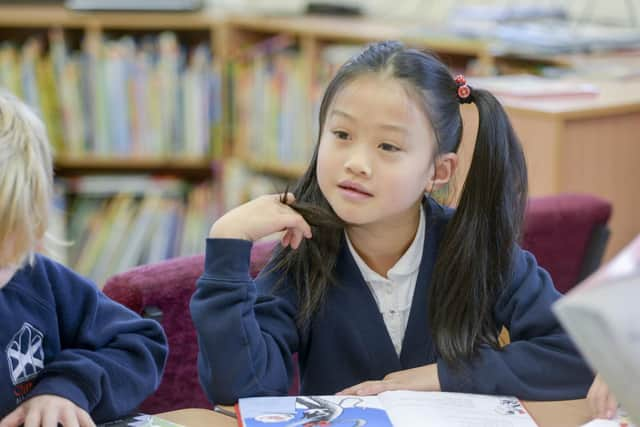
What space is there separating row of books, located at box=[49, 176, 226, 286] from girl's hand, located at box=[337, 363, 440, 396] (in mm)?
2304

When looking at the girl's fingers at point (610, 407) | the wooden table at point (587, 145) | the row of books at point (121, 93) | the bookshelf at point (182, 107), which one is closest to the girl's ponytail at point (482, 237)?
the girl's fingers at point (610, 407)

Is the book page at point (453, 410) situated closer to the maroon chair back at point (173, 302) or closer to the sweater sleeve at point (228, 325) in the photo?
the sweater sleeve at point (228, 325)

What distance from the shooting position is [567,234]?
1.79 m

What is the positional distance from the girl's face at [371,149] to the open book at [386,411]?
248 millimetres

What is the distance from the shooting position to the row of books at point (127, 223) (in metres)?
3.44

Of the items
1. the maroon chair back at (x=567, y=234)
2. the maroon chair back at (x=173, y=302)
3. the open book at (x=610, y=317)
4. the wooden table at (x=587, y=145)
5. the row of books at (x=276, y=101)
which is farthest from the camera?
the row of books at (x=276, y=101)

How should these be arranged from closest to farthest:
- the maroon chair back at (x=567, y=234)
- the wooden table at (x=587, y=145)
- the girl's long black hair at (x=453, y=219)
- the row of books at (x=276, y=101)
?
the girl's long black hair at (x=453, y=219) → the maroon chair back at (x=567, y=234) → the wooden table at (x=587, y=145) → the row of books at (x=276, y=101)

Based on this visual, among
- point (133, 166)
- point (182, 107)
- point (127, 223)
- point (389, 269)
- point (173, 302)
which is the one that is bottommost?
point (127, 223)

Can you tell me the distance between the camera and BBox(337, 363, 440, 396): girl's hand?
3.73 ft

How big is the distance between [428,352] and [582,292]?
67 centimetres

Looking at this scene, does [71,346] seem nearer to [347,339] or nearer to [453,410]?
[347,339]

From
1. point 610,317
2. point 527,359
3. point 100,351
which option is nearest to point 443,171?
point 527,359

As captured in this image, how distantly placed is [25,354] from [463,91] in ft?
2.11

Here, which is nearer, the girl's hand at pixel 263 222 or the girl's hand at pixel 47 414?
the girl's hand at pixel 47 414
